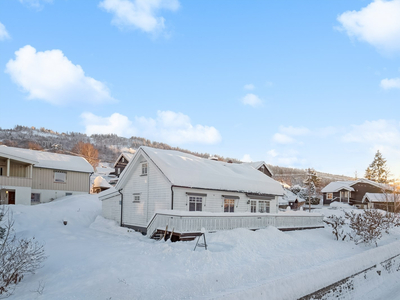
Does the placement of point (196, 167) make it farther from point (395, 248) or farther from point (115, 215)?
point (395, 248)

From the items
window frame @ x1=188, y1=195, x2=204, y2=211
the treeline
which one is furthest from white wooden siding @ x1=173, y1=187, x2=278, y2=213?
the treeline

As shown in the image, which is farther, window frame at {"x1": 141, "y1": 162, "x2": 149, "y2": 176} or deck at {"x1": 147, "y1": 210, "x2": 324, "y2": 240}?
window frame at {"x1": 141, "y1": 162, "x2": 149, "y2": 176}

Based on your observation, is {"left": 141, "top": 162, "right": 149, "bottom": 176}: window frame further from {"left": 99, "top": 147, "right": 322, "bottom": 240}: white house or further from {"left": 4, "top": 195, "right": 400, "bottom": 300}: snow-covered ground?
{"left": 4, "top": 195, "right": 400, "bottom": 300}: snow-covered ground

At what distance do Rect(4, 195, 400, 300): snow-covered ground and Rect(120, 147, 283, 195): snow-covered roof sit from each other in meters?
4.20

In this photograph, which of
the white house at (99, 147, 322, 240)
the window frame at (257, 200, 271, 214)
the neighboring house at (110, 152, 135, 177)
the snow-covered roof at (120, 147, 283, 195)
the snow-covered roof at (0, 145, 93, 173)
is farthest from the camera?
the neighboring house at (110, 152, 135, 177)

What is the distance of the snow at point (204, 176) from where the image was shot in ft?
60.2

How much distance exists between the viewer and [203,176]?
19.5m

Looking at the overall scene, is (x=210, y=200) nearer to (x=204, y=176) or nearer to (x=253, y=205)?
(x=204, y=176)

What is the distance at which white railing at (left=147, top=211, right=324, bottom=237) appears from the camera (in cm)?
1464

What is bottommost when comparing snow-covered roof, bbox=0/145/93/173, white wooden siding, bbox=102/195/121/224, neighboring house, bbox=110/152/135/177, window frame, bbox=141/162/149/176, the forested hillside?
white wooden siding, bbox=102/195/121/224

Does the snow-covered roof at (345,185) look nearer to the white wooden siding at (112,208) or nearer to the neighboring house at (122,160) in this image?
the neighboring house at (122,160)

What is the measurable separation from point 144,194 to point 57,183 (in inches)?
701

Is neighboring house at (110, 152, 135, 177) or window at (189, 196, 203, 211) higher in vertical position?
neighboring house at (110, 152, 135, 177)

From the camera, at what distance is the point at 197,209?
19.1 metres
